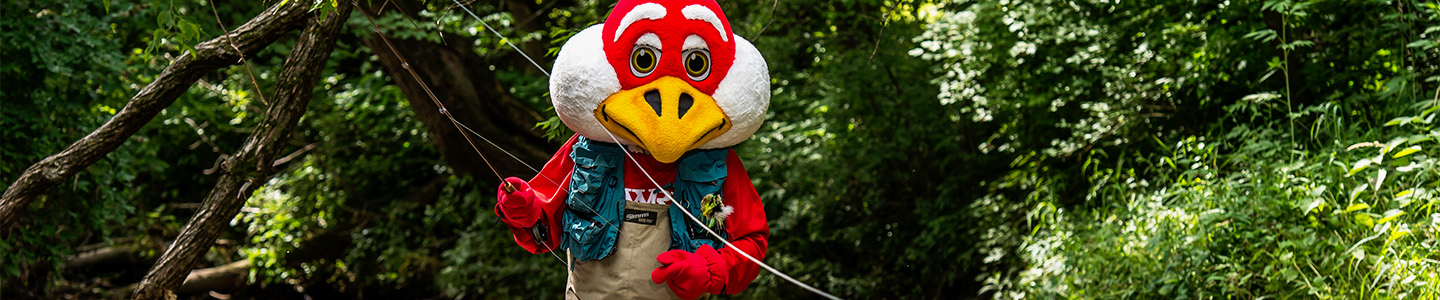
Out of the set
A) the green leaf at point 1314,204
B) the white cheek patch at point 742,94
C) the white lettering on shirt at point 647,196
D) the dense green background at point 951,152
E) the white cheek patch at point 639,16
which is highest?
the white cheek patch at point 639,16

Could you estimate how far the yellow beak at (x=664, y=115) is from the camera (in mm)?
2129

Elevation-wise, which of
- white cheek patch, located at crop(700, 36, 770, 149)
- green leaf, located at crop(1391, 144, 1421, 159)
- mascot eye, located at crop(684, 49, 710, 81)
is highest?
mascot eye, located at crop(684, 49, 710, 81)

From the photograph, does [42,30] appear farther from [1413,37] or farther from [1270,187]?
[1413,37]

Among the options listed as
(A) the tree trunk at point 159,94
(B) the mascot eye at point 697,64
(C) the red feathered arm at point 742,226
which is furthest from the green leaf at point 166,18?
(C) the red feathered arm at point 742,226

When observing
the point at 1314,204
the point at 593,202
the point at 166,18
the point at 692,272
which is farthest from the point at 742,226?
the point at 1314,204

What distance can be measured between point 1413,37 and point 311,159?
199 inches

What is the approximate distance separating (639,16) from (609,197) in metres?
0.40

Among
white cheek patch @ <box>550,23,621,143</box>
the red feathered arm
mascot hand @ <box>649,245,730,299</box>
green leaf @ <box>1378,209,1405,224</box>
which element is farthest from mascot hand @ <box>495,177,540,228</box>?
green leaf @ <box>1378,209,1405,224</box>

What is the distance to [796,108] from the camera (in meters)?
5.44

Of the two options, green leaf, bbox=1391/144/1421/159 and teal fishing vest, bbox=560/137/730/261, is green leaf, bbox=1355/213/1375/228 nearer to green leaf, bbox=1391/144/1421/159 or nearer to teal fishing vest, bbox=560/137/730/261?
green leaf, bbox=1391/144/1421/159

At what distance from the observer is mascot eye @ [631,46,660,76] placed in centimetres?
217

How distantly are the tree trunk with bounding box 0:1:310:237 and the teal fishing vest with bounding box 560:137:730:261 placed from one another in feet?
3.99

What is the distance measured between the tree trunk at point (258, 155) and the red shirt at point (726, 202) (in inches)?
40.0

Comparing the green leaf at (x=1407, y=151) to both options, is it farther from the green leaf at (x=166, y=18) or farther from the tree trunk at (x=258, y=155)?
the green leaf at (x=166, y=18)
